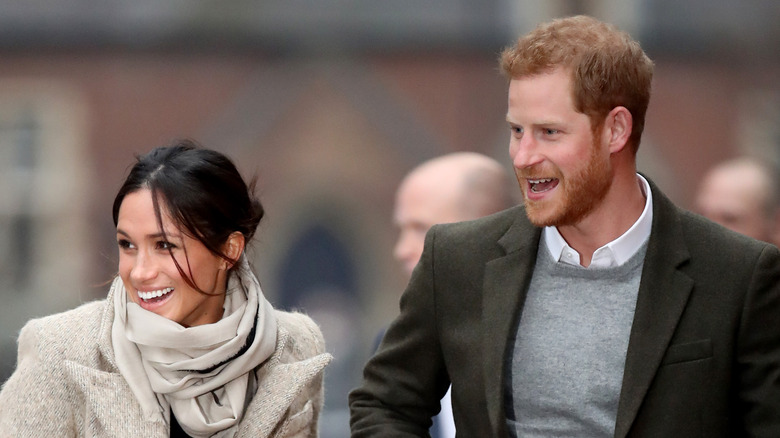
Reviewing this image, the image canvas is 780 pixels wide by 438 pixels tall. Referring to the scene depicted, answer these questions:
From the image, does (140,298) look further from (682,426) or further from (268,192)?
(268,192)

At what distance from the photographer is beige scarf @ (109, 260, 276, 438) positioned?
3736mm

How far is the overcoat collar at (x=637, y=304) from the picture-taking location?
320 centimetres

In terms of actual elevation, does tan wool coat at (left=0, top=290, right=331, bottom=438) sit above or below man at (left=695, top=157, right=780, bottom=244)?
above

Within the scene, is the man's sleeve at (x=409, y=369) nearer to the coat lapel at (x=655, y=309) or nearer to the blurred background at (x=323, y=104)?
the coat lapel at (x=655, y=309)

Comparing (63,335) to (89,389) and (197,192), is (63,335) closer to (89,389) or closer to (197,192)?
(89,389)

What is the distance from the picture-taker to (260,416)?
3854 mm

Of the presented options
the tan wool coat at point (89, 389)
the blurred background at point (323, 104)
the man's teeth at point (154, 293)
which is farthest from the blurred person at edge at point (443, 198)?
the blurred background at point (323, 104)

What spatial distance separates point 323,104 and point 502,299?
20208 mm

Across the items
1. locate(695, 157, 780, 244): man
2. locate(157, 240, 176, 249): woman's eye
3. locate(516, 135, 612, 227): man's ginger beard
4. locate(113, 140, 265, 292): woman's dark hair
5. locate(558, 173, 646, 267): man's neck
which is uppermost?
locate(516, 135, 612, 227): man's ginger beard

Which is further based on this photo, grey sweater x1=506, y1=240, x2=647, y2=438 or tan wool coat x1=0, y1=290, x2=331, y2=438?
tan wool coat x1=0, y1=290, x2=331, y2=438

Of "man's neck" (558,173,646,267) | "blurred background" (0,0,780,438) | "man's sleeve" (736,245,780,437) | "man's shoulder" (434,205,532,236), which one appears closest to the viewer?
"man's sleeve" (736,245,780,437)

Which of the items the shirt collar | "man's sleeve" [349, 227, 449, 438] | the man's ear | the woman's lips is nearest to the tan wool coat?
the woman's lips

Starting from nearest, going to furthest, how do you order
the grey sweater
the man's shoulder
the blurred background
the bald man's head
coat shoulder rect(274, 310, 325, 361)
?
the grey sweater → the man's shoulder → coat shoulder rect(274, 310, 325, 361) → the bald man's head → the blurred background

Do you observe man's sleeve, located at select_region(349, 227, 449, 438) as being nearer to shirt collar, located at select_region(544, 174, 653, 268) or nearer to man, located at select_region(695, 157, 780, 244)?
shirt collar, located at select_region(544, 174, 653, 268)
